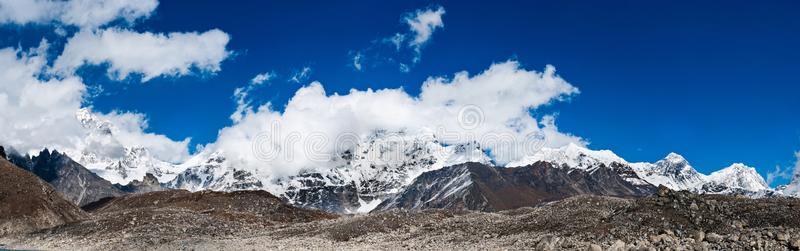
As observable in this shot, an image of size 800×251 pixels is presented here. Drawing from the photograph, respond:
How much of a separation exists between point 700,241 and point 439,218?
134 ft

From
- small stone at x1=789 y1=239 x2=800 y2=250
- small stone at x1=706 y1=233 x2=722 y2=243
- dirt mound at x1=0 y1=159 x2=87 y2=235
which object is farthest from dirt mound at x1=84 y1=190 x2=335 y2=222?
small stone at x1=789 y1=239 x2=800 y2=250

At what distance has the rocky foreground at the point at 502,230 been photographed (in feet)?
191

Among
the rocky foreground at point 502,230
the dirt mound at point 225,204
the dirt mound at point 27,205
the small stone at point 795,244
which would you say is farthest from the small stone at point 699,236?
the dirt mound at point 27,205

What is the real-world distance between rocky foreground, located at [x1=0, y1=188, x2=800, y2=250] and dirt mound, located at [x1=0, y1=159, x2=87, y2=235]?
6.96 metres

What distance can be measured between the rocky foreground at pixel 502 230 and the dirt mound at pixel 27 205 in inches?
274

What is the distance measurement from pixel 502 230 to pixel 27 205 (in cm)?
8419

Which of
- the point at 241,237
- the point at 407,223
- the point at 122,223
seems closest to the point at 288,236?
the point at 241,237

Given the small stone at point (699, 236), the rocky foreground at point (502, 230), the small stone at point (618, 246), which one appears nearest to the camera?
the small stone at point (618, 246)

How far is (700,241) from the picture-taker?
55906mm

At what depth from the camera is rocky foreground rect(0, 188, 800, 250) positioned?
58.1m

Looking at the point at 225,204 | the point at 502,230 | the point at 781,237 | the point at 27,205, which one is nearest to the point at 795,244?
the point at 781,237

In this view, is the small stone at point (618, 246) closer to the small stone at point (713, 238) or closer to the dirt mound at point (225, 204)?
the small stone at point (713, 238)

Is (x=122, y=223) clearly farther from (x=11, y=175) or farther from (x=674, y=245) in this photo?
(x=674, y=245)

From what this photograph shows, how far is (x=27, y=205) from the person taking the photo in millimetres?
120188
